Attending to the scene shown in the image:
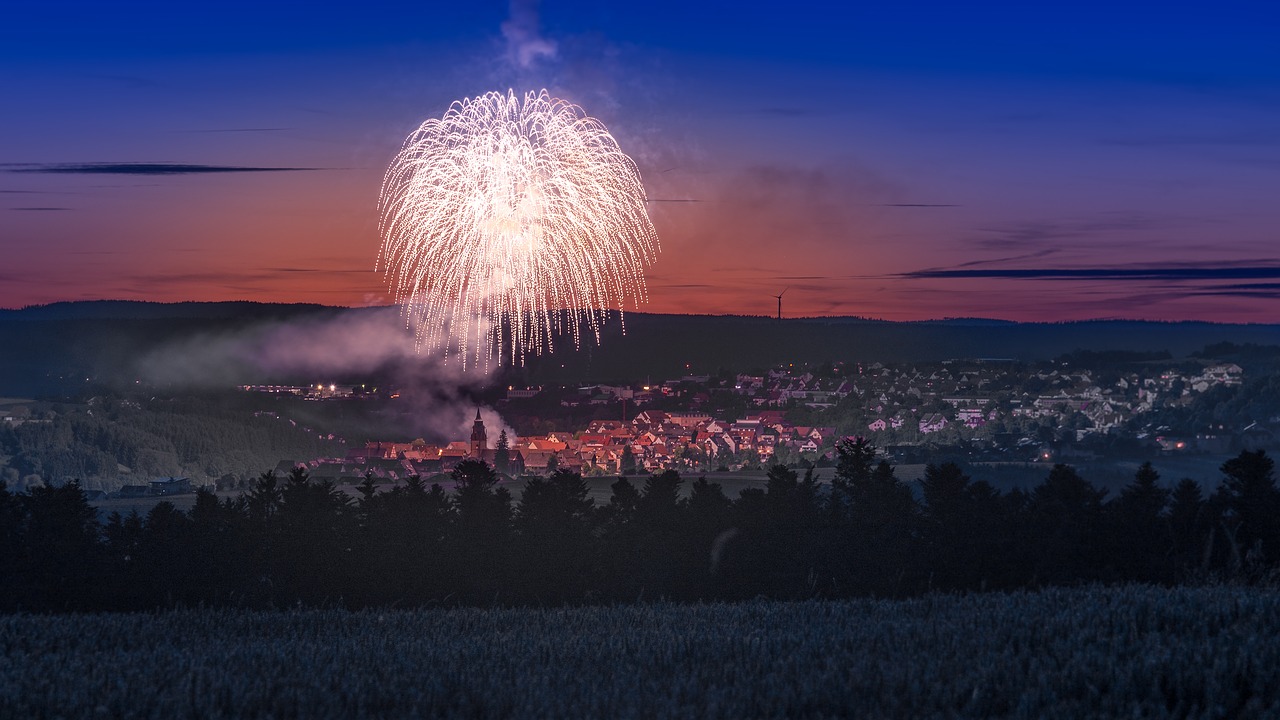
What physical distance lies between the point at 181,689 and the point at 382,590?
1792 centimetres

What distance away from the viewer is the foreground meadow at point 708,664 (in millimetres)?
10273

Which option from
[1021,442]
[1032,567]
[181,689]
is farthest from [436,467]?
[181,689]

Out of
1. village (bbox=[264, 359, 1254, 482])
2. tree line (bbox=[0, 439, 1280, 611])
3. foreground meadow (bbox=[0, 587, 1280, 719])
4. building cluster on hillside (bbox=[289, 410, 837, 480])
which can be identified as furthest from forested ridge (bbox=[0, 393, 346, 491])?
foreground meadow (bbox=[0, 587, 1280, 719])

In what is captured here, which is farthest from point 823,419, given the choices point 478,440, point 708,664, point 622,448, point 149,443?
point 708,664

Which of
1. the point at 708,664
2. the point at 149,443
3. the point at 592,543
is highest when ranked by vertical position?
the point at 708,664

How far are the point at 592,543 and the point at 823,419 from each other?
5141 inches

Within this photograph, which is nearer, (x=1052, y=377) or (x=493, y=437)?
(x=493, y=437)

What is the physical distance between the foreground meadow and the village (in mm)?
103668

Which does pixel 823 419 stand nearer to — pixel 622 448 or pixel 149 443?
pixel 622 448

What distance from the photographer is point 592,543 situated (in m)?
31.7

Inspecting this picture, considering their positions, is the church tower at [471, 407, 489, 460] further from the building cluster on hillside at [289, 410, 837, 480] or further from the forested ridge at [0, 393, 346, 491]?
the forested ridge at [0, 393, 346, 491]

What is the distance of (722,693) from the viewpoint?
10391 mm

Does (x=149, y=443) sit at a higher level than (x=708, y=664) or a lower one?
lower

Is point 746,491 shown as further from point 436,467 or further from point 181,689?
point 436,467
